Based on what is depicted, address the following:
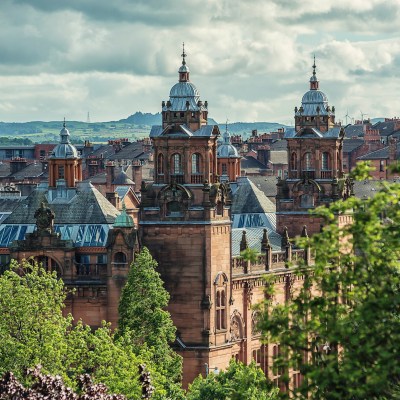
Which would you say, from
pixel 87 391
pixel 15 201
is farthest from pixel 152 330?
pixel 15 201

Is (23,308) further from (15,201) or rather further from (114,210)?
(15,201)

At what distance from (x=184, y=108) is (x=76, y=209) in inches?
446

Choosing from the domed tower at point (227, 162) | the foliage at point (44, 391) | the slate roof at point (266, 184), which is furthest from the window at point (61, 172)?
the slate roof at point (266, 184)

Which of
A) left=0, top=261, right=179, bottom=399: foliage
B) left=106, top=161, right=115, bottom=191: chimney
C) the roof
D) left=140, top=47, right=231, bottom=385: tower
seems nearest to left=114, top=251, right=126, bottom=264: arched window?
left=140, top=47, right=231, bottom=385: tower

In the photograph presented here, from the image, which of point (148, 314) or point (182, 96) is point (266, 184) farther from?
point (148, 314)

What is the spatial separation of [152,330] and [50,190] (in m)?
22.3

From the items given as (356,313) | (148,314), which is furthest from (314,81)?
(356,313)

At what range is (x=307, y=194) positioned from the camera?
128 metres

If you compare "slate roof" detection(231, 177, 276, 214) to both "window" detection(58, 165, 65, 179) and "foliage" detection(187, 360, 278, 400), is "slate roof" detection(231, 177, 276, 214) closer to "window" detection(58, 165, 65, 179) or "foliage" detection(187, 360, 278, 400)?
"window" detection(58, 165, 65, 179)

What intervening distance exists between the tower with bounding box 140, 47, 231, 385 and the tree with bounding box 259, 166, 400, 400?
51.7 m

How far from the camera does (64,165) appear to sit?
396 feet

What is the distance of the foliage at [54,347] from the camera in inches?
3204

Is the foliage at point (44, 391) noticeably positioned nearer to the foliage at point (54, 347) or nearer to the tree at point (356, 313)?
the foliage at point (54, 347)

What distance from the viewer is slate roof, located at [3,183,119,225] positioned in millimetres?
111875
